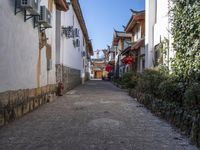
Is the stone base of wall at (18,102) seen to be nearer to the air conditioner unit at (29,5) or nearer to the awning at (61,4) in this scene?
the air conditioner unit at (29,5)

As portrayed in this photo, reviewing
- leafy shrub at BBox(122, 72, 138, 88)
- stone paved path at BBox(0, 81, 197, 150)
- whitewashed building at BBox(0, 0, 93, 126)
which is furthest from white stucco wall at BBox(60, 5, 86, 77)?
stone paved path at BBox(0, 81, 197, 150)

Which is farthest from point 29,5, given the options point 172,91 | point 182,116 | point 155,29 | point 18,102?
point 155,29

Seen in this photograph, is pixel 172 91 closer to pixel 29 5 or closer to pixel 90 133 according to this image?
pixel 90 133

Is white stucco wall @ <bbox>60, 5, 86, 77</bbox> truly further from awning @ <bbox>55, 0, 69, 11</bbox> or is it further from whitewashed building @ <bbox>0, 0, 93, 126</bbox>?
whitewashed building @ <bbox>0, 0, 93, 126</bbox>

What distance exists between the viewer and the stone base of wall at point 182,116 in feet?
17.7

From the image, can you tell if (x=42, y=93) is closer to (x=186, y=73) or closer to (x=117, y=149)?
(x=186, y=73)

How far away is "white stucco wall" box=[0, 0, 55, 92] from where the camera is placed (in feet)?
22.2

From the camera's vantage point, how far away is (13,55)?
750 centimetres

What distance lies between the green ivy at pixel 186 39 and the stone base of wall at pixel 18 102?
459 cm

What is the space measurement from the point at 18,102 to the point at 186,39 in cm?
513

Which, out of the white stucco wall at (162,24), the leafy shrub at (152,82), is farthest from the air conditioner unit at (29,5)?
the white stucco wall at (162,24)

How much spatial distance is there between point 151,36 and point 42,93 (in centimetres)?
757

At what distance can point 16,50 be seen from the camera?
7.76m

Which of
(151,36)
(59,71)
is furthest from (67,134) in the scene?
(151,36)
